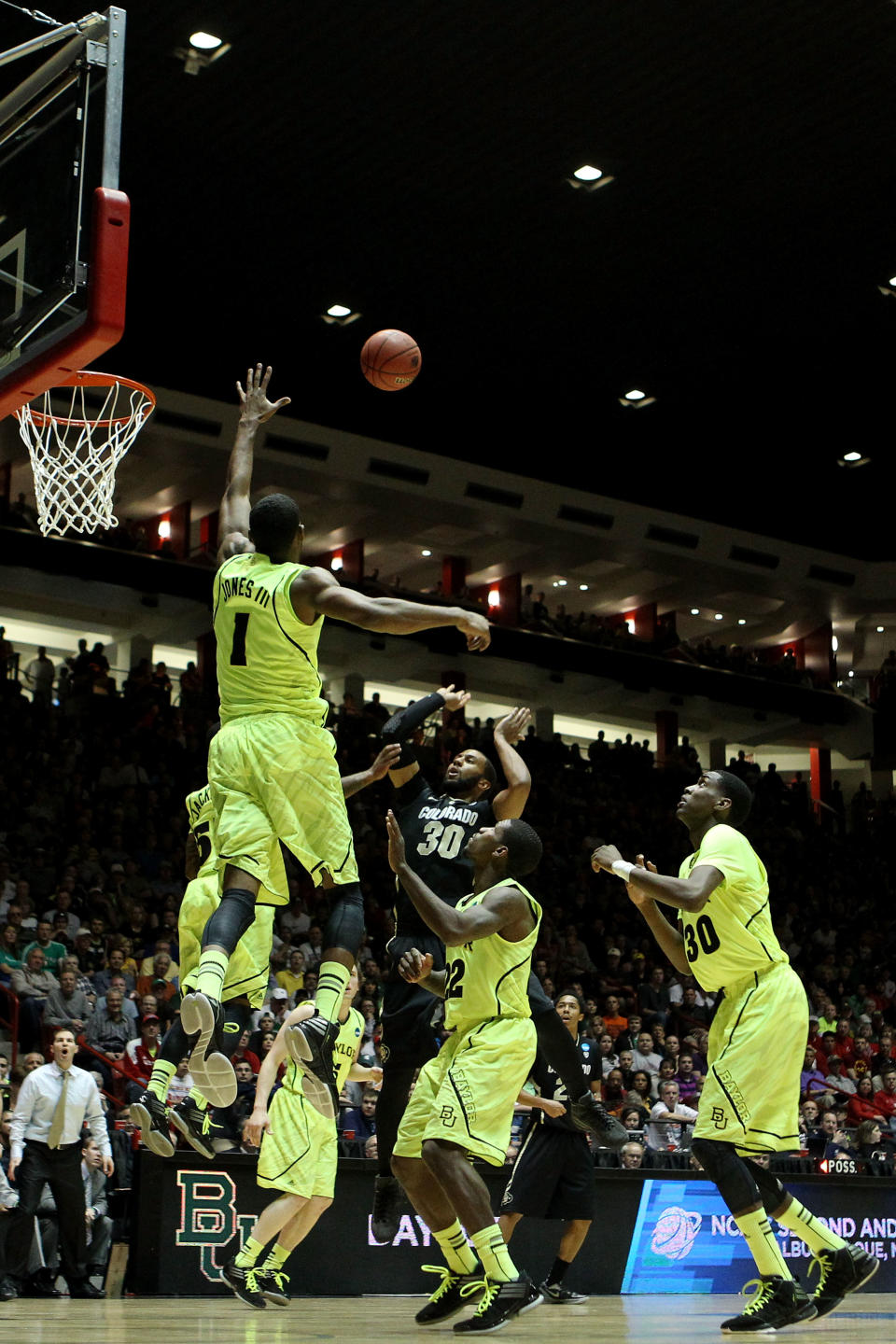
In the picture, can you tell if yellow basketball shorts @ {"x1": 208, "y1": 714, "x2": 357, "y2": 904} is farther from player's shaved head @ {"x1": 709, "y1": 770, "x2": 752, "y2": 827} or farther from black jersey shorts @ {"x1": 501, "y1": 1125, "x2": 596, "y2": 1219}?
black jersey shorts @ {"x1": 501, "y1": 1125, "x2": 596, "y2": 1219}

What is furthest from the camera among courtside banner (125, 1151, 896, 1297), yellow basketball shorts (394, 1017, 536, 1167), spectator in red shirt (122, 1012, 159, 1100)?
spectator in red shirt (122, 1012, 159, 1100)

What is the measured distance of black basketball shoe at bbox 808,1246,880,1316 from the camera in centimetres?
738

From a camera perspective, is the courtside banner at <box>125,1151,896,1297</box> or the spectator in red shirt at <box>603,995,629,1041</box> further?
the spectator in red shirt at <box>603,995,629,1041</box>

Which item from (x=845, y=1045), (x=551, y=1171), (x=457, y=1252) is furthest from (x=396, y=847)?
(x=845, y=1045)

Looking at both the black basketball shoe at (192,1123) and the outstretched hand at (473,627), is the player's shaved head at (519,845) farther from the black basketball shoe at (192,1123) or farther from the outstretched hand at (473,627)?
the black basketball shoe at (192,1123)

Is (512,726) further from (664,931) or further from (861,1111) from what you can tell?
(861,1111)

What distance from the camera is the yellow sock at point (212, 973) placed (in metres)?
5.69

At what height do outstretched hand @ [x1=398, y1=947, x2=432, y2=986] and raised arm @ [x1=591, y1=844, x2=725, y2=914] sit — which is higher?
raised arm @ [x1=591, y1=844, x2=725, y2=914]

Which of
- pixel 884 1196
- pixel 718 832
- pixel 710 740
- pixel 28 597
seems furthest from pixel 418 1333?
pixel 710 740

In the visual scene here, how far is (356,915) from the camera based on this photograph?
249 inches

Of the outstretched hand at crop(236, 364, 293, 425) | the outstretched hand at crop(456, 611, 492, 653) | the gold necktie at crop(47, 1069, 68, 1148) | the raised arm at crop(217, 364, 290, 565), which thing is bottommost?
the gold necktie at crop(47, 1069, 68, 1148)

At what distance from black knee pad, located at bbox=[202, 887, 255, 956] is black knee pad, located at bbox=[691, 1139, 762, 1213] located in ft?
8.75

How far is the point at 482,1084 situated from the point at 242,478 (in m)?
3.00

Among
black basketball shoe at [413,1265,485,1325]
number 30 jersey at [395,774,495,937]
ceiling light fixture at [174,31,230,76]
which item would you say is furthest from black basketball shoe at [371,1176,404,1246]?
ceiling light fixture at [174,31,230,76]
